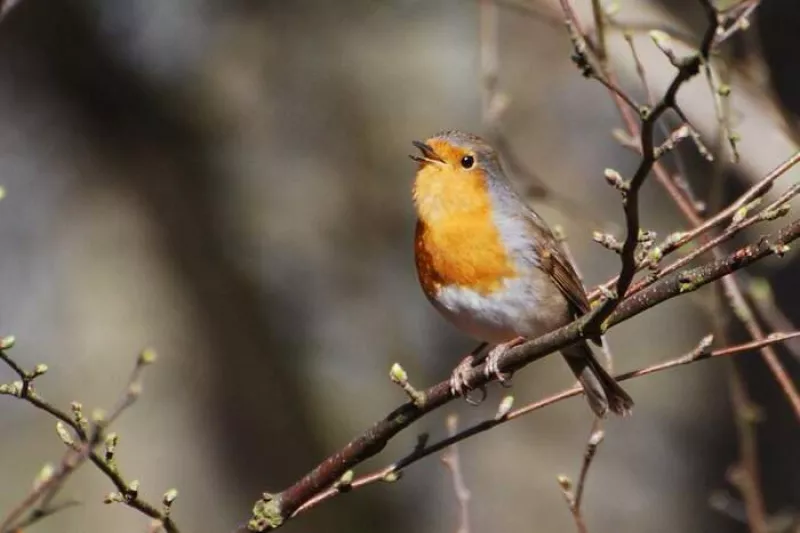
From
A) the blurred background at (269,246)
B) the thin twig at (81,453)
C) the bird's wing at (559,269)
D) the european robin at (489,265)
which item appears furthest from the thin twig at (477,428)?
the blurred background at (269,246)

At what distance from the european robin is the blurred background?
290cm

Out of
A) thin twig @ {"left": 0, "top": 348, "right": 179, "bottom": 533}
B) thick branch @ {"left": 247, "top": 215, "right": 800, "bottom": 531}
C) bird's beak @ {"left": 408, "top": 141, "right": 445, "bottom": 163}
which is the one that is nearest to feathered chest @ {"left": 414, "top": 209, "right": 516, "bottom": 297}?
bird's beak @ {"left": 408, "top": 141, "right": 445, "bottom": 163}

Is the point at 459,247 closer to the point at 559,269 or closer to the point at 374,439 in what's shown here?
the point at 559,269

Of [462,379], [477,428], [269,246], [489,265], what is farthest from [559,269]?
[269,246]

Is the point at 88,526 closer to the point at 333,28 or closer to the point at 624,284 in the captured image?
the point at 333,28

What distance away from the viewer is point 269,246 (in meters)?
6.77

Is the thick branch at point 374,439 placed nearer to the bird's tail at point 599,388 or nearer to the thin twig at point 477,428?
the thin twig at point 477,428

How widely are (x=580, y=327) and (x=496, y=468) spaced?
4.66 m

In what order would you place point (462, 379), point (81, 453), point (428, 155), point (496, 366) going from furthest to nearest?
1. point (428, 155)
2. point (462, 379)
3. point (496, 366)
4. point (81, 453)

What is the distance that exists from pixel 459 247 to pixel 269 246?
385 centimetres

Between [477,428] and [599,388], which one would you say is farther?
[599,388]

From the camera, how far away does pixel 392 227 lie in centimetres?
661

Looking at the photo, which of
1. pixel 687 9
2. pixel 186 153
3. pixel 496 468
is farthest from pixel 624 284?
pixel 186 153

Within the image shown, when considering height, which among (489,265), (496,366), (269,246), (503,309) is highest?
(269,246)
